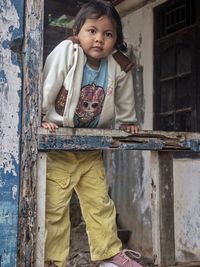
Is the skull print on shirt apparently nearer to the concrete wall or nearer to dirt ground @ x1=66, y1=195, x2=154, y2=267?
the concrete wall

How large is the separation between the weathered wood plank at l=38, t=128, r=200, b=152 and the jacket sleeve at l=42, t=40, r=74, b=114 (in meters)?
0.23

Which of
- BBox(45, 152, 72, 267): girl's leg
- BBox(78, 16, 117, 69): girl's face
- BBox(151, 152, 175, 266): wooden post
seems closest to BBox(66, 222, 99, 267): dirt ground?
BBox(151, 152, 175, 266): wooden post

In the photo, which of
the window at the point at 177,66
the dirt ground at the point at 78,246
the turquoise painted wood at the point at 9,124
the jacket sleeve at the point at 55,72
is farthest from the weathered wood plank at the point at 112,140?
the dirt ground at the point at 78,246

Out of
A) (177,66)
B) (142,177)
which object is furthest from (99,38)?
(142,177)

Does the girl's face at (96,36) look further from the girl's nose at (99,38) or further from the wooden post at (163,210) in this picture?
the wooden post at (163,210)

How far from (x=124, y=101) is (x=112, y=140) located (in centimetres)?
49

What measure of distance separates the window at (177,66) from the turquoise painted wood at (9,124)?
2.61 meters

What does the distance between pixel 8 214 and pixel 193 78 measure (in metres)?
2.85

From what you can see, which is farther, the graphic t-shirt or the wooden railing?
the graphic t-shirt

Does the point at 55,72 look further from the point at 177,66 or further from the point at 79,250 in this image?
the point at 79,250

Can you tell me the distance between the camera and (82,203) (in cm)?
266

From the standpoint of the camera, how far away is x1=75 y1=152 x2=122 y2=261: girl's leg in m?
2.55

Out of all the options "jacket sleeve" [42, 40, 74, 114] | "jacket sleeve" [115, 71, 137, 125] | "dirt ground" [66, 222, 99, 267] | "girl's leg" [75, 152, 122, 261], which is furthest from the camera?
"dirt ground" [66, 222, 99, 267]

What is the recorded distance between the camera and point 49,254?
2418 millimetres
